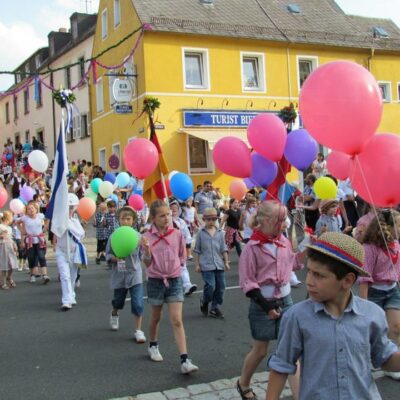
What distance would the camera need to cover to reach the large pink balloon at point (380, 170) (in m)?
4.30

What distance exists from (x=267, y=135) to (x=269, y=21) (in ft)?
66.9

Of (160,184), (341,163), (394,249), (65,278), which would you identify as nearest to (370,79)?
(394,249)

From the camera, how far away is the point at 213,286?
23.8 feet

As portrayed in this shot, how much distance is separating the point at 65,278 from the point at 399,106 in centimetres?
2344

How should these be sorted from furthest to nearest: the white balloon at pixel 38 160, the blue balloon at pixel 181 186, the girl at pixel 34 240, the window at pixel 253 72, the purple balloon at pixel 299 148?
the window at pixel 253 72, the white balloon at pixel 38 160, the girl at pixel 34 240, the blue balloon at pixel 181 186, the purple balloon at pixel 299 148

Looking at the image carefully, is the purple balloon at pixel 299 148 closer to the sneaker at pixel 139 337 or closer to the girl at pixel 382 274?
the girl at pixel 382 274

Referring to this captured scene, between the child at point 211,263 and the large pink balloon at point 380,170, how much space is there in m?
3.07

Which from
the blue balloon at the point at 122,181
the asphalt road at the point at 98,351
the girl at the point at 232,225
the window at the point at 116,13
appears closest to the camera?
the asphalt road at the point at 98,351

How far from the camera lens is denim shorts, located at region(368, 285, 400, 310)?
4.62 m

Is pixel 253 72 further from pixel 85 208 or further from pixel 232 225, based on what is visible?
pixel 85 208

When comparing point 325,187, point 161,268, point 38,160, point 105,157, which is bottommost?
point 161,268

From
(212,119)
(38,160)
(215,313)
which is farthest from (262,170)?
(212,119)

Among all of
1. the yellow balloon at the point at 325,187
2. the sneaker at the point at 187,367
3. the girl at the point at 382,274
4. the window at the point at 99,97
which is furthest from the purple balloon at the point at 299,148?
the window at the point at 99,97

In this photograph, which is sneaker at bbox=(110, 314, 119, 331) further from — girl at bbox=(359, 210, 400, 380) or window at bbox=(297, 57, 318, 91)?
window at bbox=(297, 57, 318, 91)
